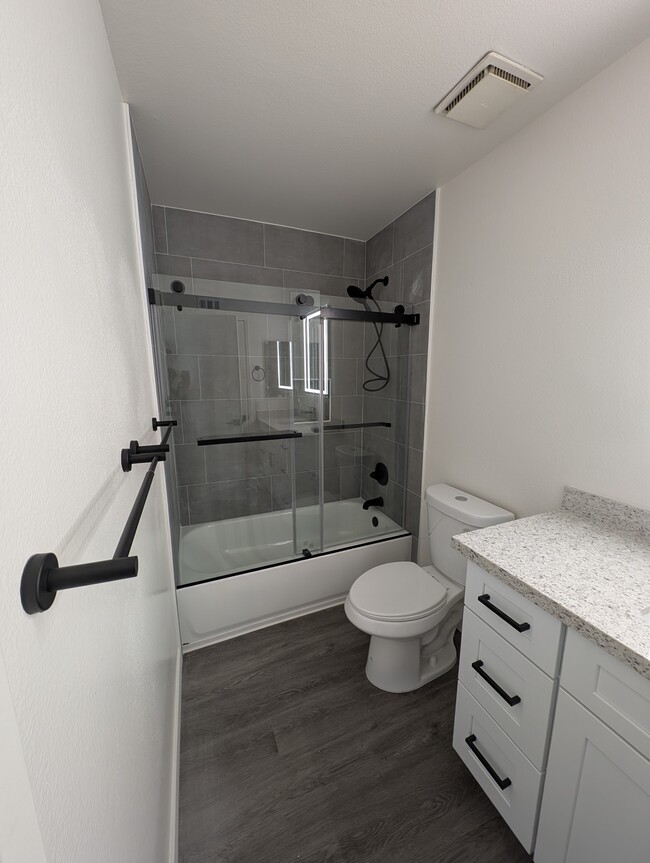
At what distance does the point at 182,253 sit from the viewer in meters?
2.19

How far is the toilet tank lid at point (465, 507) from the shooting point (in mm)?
1569

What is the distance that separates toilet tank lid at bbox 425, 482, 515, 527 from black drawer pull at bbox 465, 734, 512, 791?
2.50ft

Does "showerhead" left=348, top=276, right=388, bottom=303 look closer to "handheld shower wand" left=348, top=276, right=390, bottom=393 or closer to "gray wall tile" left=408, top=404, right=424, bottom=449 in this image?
"handheld shower wand" left=348, top=276, right=390, bottom=393

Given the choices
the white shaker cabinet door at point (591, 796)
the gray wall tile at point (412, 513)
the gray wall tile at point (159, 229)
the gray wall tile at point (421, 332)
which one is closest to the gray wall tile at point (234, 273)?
the gray wall tile at point (159, 229)

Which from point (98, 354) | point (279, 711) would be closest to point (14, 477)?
point (98, 354)

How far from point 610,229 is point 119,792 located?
6.38 ft

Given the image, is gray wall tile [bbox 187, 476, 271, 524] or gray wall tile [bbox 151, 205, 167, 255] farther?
gray wall tile [bbox 187, 476, 271, 524]

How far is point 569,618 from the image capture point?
2.72 ft

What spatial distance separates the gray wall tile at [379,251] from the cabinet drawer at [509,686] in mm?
2192

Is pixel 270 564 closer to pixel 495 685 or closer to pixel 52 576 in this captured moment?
pixel 495 685

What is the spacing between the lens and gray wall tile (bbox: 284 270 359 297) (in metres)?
2.49

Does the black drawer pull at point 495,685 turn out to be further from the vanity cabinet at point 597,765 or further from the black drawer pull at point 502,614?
the black drawer pull at point 502,614

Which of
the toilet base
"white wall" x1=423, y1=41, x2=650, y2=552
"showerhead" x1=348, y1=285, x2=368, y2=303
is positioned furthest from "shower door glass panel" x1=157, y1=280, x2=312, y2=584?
"white wall" x1=423, y1=41, x2=650, y2=552

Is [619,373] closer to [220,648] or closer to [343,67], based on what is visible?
[343,67]
